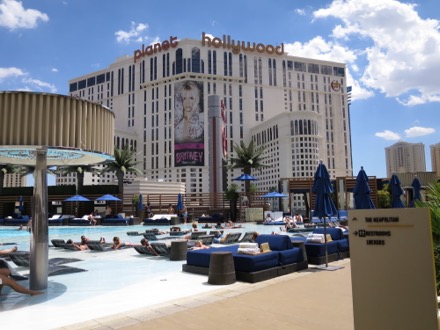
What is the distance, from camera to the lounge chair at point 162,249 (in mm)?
12125

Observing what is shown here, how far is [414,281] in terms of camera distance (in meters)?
2.90

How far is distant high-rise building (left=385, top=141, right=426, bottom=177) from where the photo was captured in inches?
5536

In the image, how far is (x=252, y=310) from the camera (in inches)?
221

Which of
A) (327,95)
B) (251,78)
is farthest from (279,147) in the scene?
(327,95)

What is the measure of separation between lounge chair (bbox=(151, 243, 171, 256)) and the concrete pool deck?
4.97 m

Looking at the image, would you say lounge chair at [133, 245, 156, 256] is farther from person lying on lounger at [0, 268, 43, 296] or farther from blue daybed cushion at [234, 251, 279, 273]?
person lying on lounger at [0, 268, 43, 296]

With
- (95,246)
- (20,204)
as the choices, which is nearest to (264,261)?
(95,246)

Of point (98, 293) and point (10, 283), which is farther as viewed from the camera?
point (98, 293)

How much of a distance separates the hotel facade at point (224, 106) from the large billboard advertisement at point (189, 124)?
0.64 feet

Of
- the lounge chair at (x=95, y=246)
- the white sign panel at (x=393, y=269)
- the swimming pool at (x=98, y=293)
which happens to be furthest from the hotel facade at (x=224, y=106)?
the white sign panel at (x=393, y=269)

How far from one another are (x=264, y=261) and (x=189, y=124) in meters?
65.9

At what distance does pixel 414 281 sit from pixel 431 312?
24 cm

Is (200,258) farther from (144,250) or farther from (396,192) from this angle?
(396,192)

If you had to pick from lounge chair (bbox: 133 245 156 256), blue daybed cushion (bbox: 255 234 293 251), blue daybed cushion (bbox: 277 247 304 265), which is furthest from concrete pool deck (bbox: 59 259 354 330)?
lounge chair (bbox: 133 245 156 256)
